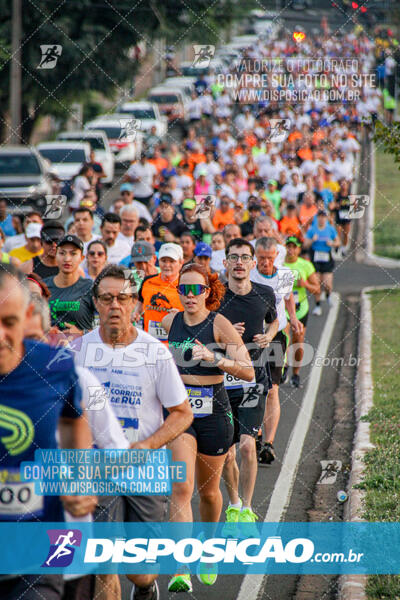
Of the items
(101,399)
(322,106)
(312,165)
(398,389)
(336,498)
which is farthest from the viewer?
(322,106)

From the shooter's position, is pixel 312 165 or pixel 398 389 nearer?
pixel 398 389

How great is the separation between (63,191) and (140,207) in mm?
10139

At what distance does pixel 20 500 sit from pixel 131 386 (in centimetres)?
155

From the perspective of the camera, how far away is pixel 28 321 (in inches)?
169

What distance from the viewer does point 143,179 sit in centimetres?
2525

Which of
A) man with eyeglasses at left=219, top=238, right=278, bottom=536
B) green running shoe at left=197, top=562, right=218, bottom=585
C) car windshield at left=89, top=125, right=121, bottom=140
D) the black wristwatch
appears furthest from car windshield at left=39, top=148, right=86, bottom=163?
green running shoe at left=197, top=562, right=218, bottom=585

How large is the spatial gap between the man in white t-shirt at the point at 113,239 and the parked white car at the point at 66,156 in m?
19.3

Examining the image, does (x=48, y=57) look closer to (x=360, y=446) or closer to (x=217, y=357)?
(x=360, y=446)

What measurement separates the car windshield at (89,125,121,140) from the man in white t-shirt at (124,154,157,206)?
1242 centimetres

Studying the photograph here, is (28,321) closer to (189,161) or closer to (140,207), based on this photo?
(140,207)

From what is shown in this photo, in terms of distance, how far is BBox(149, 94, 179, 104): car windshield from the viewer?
1988 inches

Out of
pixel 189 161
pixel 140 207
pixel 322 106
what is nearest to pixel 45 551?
pixel 140 207

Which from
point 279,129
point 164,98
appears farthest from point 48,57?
point 164,98

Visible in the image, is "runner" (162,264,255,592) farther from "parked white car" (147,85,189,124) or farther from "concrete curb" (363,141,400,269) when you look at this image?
"parked white car" (147,85,189,124)
